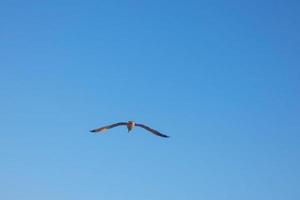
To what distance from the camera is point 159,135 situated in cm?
4956

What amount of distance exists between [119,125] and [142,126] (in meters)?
3.14

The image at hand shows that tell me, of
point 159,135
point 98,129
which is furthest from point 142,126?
point 98,129

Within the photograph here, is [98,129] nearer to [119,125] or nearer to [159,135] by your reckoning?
[119,125]

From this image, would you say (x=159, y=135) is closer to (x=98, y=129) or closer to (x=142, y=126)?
(x=142, y=126)

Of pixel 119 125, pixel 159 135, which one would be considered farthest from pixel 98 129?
pixel 159 135

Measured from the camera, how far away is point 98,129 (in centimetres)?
4866

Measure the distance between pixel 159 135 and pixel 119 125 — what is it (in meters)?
5.69

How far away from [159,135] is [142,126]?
277cm

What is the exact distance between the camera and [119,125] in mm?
50875
